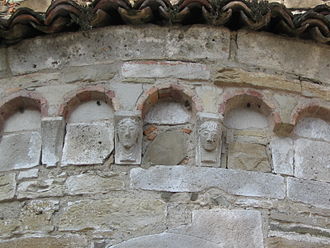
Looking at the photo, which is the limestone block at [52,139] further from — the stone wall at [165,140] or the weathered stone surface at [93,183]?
the weathered stone surface at [93,183]

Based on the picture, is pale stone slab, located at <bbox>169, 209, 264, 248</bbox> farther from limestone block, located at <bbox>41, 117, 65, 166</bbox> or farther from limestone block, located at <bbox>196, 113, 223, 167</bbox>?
limestone block, located at <bbox>41, 117, 65, 166</bbox>

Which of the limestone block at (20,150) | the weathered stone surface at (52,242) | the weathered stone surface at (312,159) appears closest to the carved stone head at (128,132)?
the limestone block at (20,150)

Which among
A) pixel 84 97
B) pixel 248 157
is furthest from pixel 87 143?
pixel 248 157

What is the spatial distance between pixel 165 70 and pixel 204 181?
0.80 m

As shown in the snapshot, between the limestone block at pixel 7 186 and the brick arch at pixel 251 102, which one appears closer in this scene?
the limestone block at pixel 7 186

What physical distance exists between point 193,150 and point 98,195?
62 centimetres

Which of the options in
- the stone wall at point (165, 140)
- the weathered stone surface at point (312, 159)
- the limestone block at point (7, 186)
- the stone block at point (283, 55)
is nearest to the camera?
the stone wall at point (165, 140)

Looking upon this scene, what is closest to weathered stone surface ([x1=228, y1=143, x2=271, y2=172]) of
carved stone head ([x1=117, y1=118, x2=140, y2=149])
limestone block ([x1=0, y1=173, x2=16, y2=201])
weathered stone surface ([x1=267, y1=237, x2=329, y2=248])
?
weathered stone surface ([x1=267, y1=237, x2=329, y2=248])

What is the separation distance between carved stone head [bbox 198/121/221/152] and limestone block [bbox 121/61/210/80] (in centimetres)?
36

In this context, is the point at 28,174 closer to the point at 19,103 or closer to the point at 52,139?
the point at 52,139

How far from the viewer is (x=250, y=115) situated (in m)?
4.63

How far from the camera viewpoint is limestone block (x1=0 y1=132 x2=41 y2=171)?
176 inches

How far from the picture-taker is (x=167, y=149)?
4.40m

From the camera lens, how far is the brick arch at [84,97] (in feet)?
15.0
